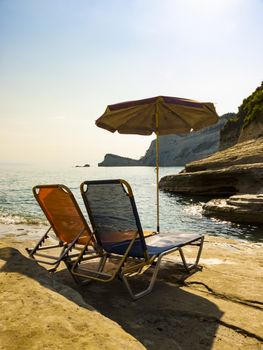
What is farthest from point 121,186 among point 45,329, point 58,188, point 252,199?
point 252,199

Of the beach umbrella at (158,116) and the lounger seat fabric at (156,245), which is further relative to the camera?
the beach umbrella at (158,116)

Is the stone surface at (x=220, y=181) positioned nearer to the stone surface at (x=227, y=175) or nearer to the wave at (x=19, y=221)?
the stone surface at (x=227, y=175)

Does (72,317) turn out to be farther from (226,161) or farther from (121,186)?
(226,161)

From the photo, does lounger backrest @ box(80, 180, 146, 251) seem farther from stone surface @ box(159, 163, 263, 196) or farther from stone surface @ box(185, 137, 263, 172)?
stone surface @ box(185, 137, 263, 172)

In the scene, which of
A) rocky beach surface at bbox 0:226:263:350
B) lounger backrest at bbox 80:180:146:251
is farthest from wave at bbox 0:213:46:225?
lounger backrest at bbox 80:180:146:251

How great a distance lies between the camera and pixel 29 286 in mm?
3385

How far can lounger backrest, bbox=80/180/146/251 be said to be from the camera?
4371 mm

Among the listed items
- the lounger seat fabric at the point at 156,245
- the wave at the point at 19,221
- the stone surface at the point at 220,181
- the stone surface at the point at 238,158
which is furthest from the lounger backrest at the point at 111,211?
the stone surface at the point at 238,158

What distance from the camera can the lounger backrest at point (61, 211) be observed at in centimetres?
539

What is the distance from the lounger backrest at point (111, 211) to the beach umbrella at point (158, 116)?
9.56ft

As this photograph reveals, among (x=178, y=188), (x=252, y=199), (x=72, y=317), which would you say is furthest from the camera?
(x=178, y=188)

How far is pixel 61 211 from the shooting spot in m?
5.52

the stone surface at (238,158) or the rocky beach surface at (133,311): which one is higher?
the stone surface at (238,158)

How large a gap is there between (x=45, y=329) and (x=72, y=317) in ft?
0.90
